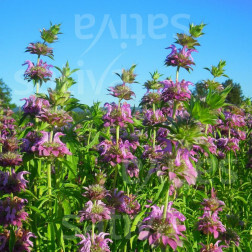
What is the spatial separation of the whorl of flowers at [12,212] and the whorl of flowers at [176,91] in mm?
1898

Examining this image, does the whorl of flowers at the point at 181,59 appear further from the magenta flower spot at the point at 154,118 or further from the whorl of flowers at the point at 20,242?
the whorl of flowers at the point at 20,242

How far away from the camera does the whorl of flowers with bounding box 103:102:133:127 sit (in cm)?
352

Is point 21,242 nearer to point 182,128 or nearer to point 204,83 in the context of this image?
point 182,128

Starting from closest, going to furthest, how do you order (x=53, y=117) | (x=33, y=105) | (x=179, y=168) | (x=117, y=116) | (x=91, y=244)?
(x=179, y=168)
(x=91, y=244)
(x=53, y=117)
(x=117, y=116)
(x=33, y=105)

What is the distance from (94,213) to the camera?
256 centimetres

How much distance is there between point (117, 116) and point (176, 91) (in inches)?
28.7

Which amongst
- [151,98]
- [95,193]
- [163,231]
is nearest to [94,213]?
[95,193]

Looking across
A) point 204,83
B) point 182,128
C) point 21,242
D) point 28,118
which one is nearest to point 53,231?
point 21,242

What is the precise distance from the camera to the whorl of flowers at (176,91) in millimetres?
3381

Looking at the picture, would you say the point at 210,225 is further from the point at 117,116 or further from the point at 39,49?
the point at 39,49

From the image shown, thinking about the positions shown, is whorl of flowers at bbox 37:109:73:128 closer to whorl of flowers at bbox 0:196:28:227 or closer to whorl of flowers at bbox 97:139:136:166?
whorl of flowers at bbox 97:139:136:166

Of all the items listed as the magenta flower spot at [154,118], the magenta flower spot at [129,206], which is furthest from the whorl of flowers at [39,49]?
the magenta flower spot at [129,206]

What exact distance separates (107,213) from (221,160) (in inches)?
154

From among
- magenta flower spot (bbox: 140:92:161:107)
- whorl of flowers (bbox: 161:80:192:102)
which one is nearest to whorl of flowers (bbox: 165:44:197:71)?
whorl of flowers (bbox: 161:80:192:102)
